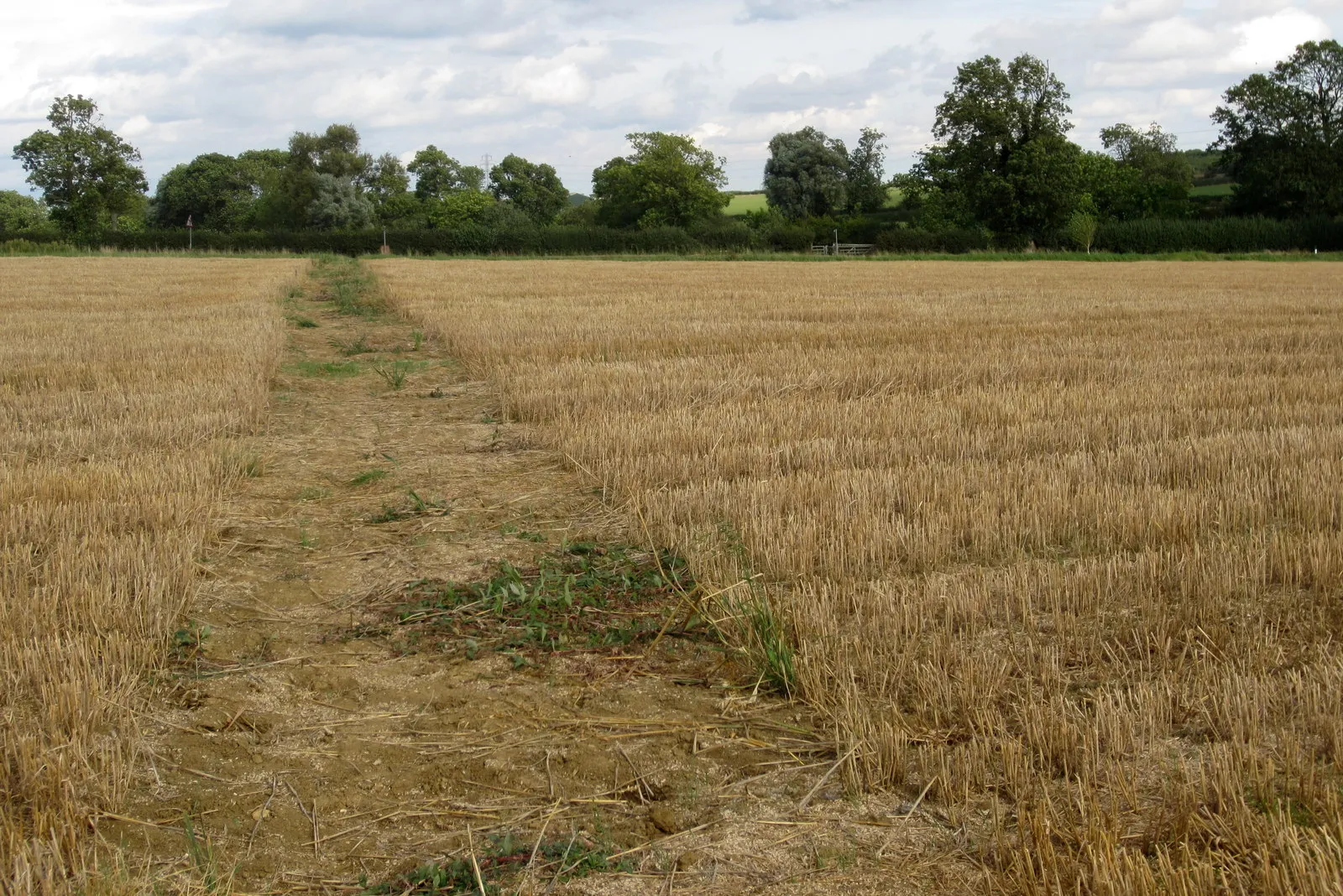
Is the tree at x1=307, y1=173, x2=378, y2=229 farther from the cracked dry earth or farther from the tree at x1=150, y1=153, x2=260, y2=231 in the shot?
the cracked dry earth

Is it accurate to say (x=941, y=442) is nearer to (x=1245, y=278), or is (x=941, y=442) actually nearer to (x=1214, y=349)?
(x=1214, y=349)

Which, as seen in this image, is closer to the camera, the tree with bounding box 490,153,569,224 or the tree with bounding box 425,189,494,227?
the tree with bounding box 425,189,494,227

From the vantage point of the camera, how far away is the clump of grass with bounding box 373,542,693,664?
151 inches

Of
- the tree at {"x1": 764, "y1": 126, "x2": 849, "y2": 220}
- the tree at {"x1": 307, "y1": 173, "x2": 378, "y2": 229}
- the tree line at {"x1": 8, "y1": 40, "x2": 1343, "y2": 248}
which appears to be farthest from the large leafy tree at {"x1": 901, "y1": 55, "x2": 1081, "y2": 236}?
the tree at {"x1": 307, "y1": 173, "x2": 378, "y2": 229}

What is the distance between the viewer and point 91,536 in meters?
4.66

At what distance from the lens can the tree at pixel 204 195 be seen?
10462 centimetres

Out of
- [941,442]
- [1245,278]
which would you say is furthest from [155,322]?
[1245,278]

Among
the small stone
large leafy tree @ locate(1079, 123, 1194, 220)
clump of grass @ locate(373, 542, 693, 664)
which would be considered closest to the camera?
the small stone

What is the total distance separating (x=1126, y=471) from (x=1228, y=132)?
7692cm

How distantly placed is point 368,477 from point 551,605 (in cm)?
245

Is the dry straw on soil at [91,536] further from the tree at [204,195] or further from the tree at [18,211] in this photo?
the tree at [18,211]

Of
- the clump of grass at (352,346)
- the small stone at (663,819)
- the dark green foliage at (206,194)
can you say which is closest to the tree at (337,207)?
the dark green foliage at (206,194)

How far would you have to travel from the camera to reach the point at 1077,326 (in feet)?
46.3

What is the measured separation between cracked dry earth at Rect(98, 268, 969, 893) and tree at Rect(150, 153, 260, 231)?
10765cm
